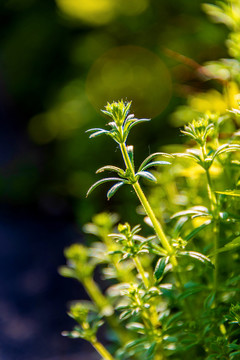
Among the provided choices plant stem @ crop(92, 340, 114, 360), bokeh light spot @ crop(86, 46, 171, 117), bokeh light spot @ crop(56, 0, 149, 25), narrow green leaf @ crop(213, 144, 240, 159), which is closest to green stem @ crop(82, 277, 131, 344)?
plant stem @ crop(92, 340, 114, 360)

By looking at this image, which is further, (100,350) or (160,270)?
(100,350)

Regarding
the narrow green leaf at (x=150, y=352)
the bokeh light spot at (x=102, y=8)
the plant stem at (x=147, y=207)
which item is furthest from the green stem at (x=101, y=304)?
the bokeh light spot at (x=102, y=8)

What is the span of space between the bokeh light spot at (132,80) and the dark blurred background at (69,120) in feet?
0.04

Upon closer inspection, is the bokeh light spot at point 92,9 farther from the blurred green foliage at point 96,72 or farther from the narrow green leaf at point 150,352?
the narrow green leaf at point 150,352

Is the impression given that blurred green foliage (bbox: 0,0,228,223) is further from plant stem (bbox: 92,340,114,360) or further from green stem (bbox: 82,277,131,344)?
plant stem (bbox: 92,340,114,360)

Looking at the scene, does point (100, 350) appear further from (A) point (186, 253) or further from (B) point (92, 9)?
(B) point (92, 9)

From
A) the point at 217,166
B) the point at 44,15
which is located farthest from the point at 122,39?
the point at 217,166

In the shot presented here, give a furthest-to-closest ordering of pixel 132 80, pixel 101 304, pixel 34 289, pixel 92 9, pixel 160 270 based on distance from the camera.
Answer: pixel 132 80, pixel 92 9, pixel 34 289, pixel 101 304, pixel 160 270

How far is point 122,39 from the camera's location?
454cm

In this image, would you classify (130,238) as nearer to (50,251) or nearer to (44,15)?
(50,251)

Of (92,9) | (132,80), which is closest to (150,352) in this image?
(132,80)

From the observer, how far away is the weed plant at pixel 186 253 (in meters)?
1.00

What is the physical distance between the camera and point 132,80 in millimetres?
Result: 4410

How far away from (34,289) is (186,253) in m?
3.05
